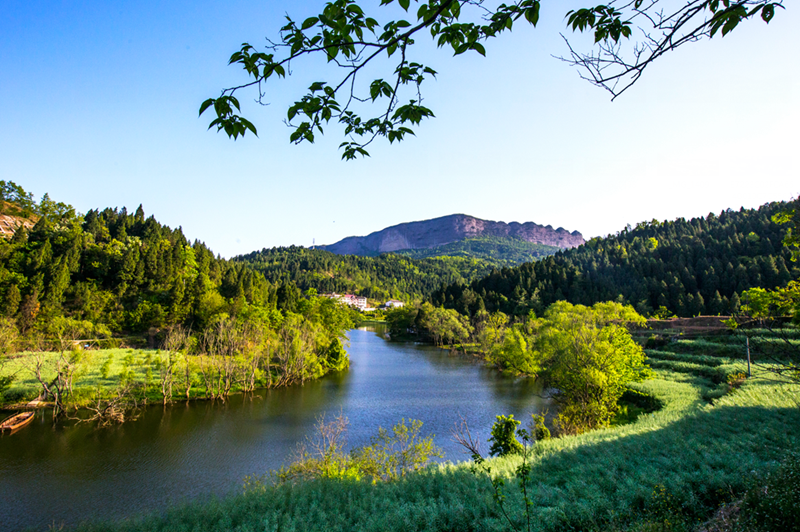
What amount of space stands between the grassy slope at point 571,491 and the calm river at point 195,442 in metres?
6.41

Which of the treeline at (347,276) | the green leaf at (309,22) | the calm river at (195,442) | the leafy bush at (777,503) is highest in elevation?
the treeline at (347,276)

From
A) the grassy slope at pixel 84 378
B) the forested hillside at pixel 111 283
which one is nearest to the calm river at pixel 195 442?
the grassy slope at pixel 84 378

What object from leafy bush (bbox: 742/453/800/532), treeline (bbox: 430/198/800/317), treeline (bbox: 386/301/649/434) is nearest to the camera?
leafy bush (bbox: 742/453/800/532)

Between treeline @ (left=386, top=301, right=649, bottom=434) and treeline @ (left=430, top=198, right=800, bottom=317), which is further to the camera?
treeline @ (left=430, top=198, right=800, bottom=317)

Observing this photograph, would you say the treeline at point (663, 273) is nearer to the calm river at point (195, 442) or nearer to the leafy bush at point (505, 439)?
the calm river at point (195, 442)

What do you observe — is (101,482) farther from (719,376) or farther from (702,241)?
(702,241)

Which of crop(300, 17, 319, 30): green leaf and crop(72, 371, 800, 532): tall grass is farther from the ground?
crop(300, 17, 319, 30): green leaf

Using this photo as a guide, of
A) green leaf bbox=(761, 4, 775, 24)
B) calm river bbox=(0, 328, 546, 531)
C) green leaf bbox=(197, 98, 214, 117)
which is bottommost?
calm river bbox=(0, 328, 546, 531)

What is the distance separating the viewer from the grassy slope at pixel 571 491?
756cm

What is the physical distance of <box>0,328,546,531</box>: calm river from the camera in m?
15.0

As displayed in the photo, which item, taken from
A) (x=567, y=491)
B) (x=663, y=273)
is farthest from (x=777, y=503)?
(x=663, y=273)

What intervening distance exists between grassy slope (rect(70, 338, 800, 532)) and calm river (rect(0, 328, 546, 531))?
641 centimetres

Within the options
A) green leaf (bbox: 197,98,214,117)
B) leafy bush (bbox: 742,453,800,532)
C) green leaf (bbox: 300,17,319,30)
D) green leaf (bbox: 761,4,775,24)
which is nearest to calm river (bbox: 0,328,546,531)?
leafy bush (bbox: 742,453,800,532)

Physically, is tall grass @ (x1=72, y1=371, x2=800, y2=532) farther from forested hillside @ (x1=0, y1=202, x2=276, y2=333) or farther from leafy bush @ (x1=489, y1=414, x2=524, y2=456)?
forested hillside @ (x1=0, y1=202, x2=276, y2=333)
